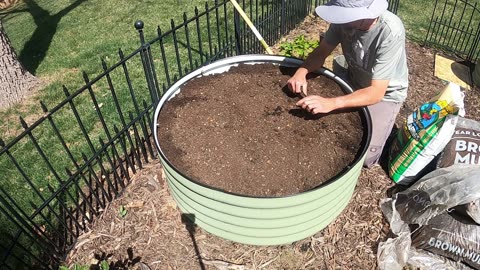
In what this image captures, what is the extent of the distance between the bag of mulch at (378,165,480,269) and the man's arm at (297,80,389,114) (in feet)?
2.39

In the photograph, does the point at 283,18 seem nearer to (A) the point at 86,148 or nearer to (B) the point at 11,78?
(A) the point at 86,148

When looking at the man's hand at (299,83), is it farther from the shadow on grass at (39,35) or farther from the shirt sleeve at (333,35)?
the shadow on grass at (39,35)

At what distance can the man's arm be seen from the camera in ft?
6.84

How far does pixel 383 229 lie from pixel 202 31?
13.3 ft

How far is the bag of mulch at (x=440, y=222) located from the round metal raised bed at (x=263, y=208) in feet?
1.95

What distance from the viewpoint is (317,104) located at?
6.83 ft

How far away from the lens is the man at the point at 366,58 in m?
1.93

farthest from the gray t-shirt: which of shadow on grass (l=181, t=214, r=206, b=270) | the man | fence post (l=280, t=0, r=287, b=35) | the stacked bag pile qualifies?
fence post (l=280, t=0, r=287, b=35)

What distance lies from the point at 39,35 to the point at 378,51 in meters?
5.82

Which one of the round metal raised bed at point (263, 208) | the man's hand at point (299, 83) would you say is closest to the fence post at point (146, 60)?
the round metal raised bed at point (263, 208)

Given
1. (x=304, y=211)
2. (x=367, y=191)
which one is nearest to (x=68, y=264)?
(x=304, y=211)

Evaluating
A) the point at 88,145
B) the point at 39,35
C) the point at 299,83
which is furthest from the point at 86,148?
the point at 39,35

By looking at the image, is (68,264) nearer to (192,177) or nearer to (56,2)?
(192,177)

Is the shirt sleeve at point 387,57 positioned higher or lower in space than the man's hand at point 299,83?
→ higher
